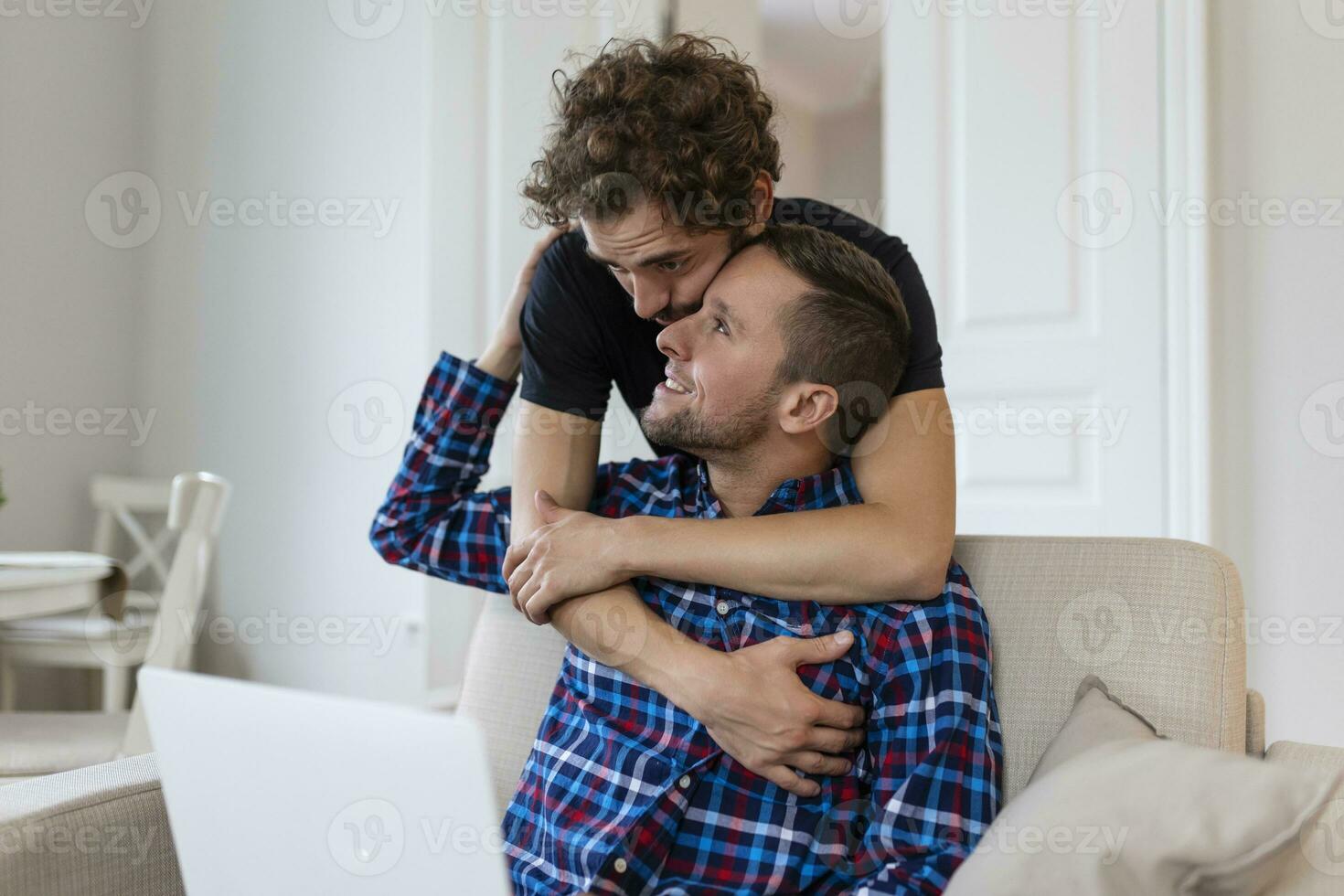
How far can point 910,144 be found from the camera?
8.82 ft

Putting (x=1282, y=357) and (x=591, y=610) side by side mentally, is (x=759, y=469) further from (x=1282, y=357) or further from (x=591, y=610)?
(x=1282, y=357)

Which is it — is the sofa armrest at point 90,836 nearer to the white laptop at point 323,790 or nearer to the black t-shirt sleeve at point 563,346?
the white laptop at point 323,790

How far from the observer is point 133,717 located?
1917mm

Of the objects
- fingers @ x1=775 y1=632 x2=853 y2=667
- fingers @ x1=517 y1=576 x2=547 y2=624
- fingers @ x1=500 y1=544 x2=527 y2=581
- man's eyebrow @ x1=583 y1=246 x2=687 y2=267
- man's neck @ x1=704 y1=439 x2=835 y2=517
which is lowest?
fingers @ x1=775 y1=632 x2=853 y2=667

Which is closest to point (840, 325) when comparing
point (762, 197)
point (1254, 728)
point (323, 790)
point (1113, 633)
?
point (762, 197)

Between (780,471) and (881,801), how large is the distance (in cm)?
40

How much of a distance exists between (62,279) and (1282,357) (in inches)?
130

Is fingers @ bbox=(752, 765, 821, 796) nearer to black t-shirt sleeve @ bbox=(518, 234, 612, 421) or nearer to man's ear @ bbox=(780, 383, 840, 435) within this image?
man's ear @ bbox=(780, 383, 840, 435)

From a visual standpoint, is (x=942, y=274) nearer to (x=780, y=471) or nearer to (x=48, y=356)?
(x=780, y=471)

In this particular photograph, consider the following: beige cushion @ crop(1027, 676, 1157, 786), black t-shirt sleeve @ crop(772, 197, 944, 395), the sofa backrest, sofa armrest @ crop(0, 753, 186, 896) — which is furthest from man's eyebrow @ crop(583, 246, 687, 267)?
sofa armrest @ crop(0, 753, 186, 896)

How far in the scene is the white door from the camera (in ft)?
7.82

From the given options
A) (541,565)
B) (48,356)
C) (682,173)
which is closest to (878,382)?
(682,173)

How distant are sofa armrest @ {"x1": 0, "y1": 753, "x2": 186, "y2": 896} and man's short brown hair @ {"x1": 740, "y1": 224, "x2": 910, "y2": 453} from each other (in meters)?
0.77

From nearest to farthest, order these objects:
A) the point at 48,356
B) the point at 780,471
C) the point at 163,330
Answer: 1. the point at 780,471
2. the point at 48,356
3. the point at 163,330
